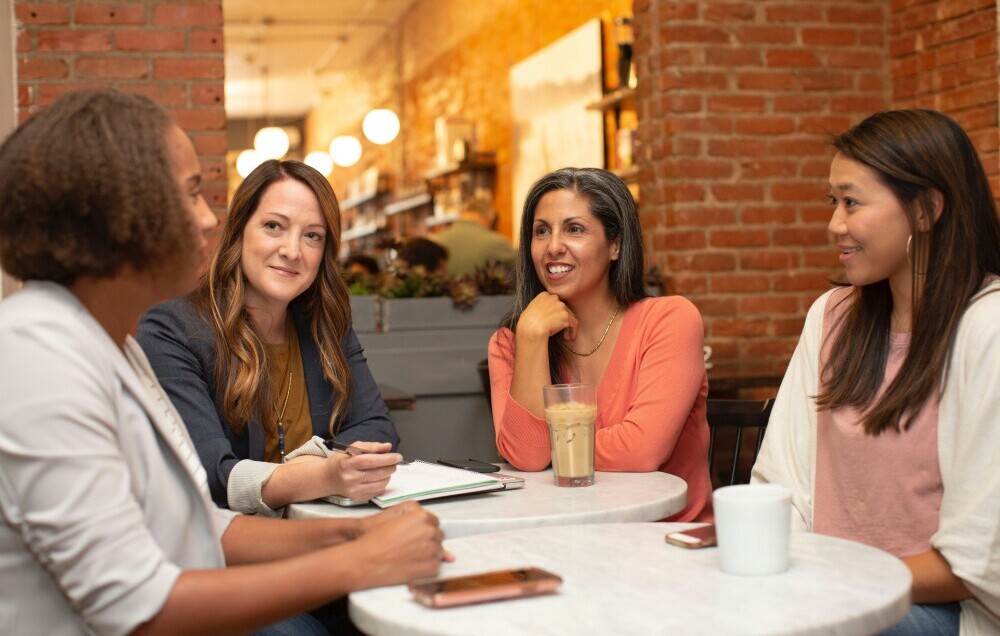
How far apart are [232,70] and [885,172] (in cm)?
1268

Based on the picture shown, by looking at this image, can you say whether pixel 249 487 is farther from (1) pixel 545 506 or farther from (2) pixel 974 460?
(2) pixel 974 460

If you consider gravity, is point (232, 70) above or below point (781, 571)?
above

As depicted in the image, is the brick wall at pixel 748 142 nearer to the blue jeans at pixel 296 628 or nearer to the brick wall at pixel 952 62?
the brick wall at pixel 952 62

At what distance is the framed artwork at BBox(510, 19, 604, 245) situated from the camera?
20.2 ft

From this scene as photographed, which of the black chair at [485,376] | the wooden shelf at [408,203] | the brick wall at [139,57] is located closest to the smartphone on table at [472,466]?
the black chair at [485,376]

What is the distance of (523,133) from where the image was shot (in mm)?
7535

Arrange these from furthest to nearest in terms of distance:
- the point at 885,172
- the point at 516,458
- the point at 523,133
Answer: the point at 523,133 < the point at 516,458 < the point at 885,172

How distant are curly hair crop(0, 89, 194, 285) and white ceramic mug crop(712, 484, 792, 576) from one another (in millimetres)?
727

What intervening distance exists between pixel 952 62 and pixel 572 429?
3070mm

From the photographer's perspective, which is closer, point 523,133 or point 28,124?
point 28,124

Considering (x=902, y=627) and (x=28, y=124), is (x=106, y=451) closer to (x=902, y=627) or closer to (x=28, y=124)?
(x=28, y=124)

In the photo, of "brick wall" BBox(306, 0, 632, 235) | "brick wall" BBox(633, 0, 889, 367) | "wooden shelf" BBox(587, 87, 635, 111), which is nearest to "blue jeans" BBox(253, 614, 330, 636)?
"brick wall" BBox(633, 0, 889, 367)

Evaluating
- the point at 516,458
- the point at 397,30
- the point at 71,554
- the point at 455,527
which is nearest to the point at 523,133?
the point at 397,30

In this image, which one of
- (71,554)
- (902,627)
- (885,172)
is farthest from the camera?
(885,172)
